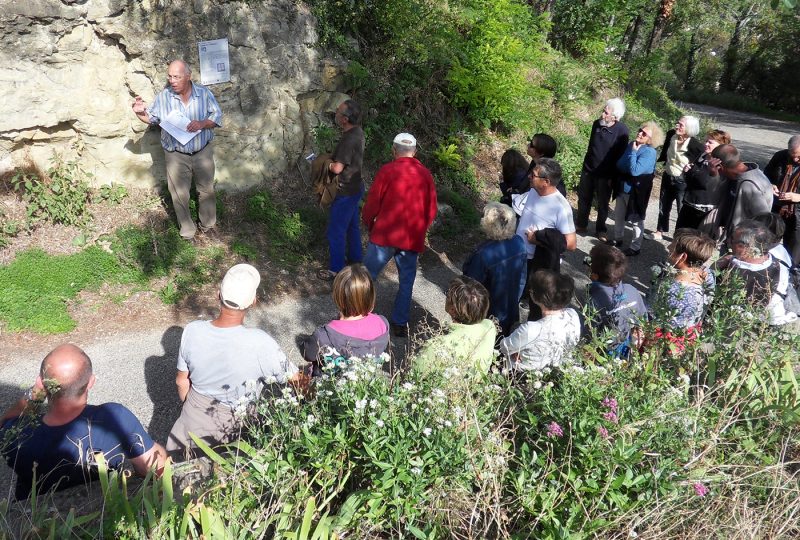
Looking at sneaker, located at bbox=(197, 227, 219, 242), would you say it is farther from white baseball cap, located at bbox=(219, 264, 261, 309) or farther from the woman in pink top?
white baseball cap, located at bbox=(219, 264, 261, 309)

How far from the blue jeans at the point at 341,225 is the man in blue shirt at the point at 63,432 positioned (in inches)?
143

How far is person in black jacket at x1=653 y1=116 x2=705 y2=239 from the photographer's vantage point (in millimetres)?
7742

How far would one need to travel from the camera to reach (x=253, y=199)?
291 inches

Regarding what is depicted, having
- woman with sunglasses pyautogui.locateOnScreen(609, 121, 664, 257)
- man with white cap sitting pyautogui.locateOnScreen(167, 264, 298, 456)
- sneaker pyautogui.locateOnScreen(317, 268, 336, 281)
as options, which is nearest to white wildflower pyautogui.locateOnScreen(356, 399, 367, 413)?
man with white cap sitting pyautogui.locateOnScreen(167, 264, 298, 456)

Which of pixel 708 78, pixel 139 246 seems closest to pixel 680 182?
pixel 139 246

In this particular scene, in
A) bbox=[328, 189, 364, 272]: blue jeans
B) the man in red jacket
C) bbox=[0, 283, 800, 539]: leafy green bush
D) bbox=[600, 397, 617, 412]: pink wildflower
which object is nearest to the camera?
bbox=[0, 283, 800, 539]: leafy green bush

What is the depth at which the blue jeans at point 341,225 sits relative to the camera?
248 inches

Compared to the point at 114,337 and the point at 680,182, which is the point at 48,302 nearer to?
the point at 114,337

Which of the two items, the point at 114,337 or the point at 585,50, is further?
the point at 585,50

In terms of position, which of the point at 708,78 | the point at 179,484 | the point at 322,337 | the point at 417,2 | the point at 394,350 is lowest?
the point at 708,78

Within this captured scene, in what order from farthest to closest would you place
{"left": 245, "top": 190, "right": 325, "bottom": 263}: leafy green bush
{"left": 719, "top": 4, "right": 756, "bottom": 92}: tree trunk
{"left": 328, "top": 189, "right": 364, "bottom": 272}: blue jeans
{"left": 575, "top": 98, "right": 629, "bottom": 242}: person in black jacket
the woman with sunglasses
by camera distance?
1. {"left": 719, "top": 4, "right": 756, "bottom": 92}: tree trunk
2. {"left": 575, "top": 98, "right": 629, "bottom": 242}: person in black jacket
3. the woman with sunglasses
4. {"left": 245, "top": 190, "right": 325, "bottom": 263}: leafy green bush
5. {"left": 328, "top": 189, "right": 364, "bottom": 272}: blue jeans

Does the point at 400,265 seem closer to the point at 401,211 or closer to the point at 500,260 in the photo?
the point at 401,211

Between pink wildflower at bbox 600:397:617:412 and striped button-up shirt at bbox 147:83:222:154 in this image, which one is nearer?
pink wildflower at bbox 600:397:617:412

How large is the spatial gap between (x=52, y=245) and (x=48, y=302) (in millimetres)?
959
